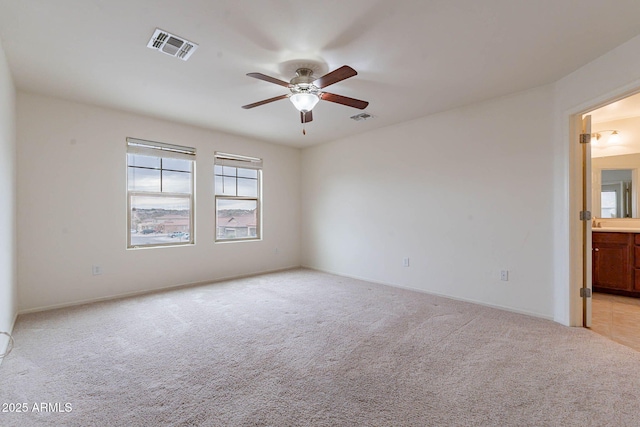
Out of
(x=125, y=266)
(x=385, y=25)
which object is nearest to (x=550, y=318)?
(x=385, y=25)

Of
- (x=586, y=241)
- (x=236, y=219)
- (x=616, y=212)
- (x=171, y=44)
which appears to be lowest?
(x=586, y=241)

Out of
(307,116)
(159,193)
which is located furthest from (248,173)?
(307,116)

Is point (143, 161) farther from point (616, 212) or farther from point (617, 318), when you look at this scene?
point (616, 212)

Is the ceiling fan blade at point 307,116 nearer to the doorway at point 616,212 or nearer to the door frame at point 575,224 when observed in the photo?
the door frame at point 575,224

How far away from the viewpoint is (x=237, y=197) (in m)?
5.38

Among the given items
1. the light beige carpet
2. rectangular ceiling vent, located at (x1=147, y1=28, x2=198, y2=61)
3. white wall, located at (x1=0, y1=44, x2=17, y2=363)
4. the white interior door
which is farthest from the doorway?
white wall, located at (x1=0, y1=44, x2=17, y2=363)

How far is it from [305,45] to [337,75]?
401 mm

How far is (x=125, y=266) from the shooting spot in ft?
13.4

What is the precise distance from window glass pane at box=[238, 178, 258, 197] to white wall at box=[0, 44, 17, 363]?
291 centimetres

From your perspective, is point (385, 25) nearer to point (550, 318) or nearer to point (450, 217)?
point (450, 217)

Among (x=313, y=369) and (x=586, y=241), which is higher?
(x=586, y=241)

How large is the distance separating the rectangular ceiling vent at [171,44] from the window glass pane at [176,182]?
238 centimetres

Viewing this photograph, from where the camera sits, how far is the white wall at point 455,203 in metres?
3.30

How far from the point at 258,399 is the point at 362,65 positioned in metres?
2.81
